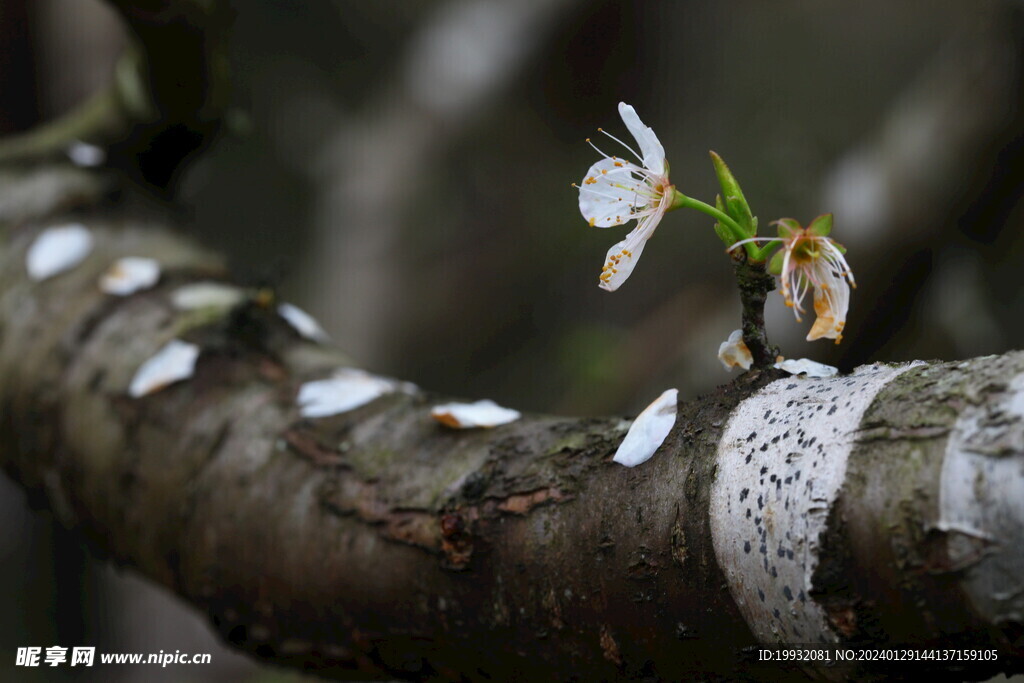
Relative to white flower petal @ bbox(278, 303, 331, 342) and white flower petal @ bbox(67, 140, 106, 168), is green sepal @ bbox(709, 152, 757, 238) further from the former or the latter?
white flower petal @ bbox(67, 140, 106, 168)

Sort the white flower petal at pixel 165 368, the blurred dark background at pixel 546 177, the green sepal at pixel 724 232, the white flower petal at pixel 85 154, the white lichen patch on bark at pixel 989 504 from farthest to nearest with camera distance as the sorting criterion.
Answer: the blurred dark background at pixel 546 177, the white flower petal at pixel 85 154, the white flower petal at pixel 165 368, the green sepal at pixel 724 232, the white lichen patch on bark at pixel 989 504

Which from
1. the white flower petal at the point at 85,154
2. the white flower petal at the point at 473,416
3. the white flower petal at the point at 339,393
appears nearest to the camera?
the white flower petal at the point at 473,416

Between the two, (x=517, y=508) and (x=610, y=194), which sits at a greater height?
(x=610, y=194)

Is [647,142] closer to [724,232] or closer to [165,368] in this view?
[724,232]

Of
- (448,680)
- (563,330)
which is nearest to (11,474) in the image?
(448,680)

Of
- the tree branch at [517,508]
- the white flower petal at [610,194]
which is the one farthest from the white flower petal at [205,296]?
the white flower petal at [610,194]

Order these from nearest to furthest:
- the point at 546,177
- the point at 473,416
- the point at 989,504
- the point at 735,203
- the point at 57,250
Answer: the point at 989,504 → the point at 735,203 → the point at 473,416 → the point at 57,250 → the point at 546,177

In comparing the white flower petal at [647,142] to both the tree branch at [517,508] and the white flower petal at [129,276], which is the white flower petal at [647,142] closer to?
the tree branch at [517,508]

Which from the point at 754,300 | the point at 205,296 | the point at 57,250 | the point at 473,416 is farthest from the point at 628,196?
the point at 57,250
